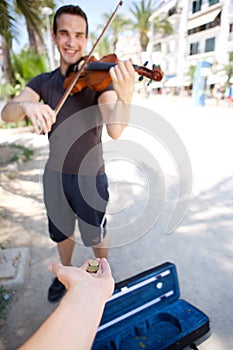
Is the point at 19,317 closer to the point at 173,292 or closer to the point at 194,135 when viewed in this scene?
the point at 173,292

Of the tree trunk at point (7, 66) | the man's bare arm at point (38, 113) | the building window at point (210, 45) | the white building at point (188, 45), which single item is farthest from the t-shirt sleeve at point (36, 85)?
the building window at point (210, 45)

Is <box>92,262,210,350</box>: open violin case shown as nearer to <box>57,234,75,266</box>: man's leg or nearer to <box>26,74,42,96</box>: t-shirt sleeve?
<box>57,234,75,266</box>: man's leg

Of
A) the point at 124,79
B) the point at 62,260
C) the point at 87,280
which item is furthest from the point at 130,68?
the point at 62,260

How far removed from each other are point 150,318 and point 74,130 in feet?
2.99

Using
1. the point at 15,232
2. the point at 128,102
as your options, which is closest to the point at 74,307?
the point at 128,102

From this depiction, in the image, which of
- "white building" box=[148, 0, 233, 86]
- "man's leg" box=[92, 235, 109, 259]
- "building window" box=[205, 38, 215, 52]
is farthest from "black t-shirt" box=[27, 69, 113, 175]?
"building window" box=[205, 38, 215, 52]

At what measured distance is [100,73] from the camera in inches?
46.8

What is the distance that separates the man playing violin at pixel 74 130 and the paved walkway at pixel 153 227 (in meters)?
0.09

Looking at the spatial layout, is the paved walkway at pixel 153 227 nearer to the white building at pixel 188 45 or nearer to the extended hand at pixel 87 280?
the extended hand at pixel 87 280

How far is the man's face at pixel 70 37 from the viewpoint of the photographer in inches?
44.1

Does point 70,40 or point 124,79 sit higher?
point 70,40

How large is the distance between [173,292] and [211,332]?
0.23 m

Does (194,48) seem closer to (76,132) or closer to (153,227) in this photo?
(153,227)

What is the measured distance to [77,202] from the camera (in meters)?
1.25
